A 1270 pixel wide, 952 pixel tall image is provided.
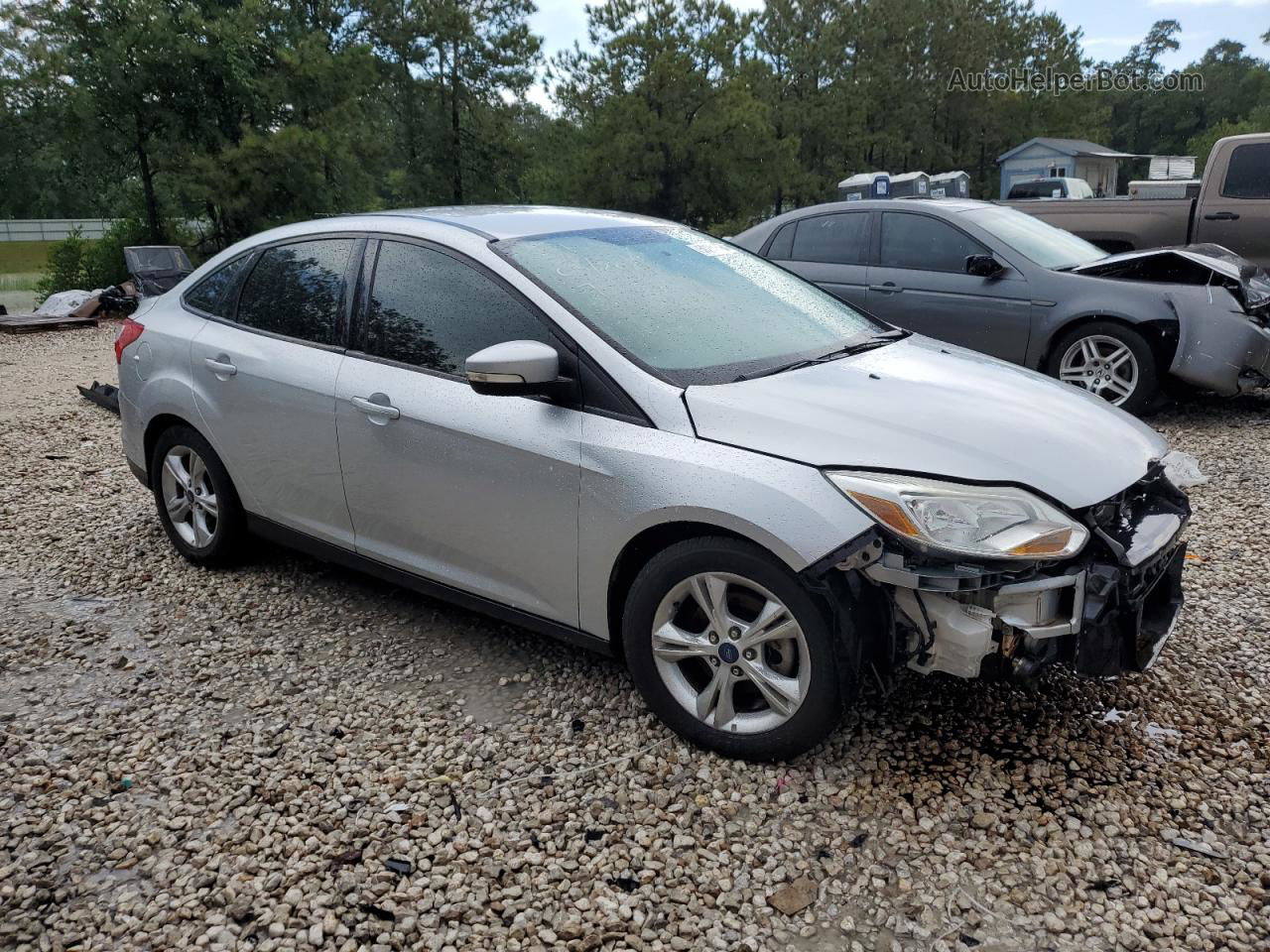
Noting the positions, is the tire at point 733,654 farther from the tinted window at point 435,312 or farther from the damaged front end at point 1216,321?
the damaged front end at point 1216,321

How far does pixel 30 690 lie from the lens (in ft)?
11.7

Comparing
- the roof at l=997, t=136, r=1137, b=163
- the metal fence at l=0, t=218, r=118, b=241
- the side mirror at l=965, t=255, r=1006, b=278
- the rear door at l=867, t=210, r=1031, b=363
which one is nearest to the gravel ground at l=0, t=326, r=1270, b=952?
the rear door at l=867, t=210, r=1031, b=363

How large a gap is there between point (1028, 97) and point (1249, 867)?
4204 centimetres

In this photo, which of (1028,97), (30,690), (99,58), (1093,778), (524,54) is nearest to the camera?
(1093,778)

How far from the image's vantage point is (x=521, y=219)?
3816 millimetres

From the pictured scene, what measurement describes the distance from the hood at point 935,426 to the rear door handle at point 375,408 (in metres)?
1.13

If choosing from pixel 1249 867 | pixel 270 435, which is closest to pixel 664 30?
pixel 270 435

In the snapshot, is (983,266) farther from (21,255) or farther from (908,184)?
(21,255)

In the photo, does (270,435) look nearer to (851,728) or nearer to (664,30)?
(851,728)

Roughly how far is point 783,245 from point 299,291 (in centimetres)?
521

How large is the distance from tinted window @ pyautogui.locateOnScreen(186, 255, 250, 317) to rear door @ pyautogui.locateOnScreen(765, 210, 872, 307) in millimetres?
4737

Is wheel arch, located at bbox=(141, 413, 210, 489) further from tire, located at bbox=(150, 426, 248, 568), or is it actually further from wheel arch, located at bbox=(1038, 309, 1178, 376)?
wheel arch, located at bbox=(1038, 309, 1178, 376)

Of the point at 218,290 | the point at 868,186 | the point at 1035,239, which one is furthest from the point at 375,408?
the point at 868,186

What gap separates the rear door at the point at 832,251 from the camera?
7867 mm
